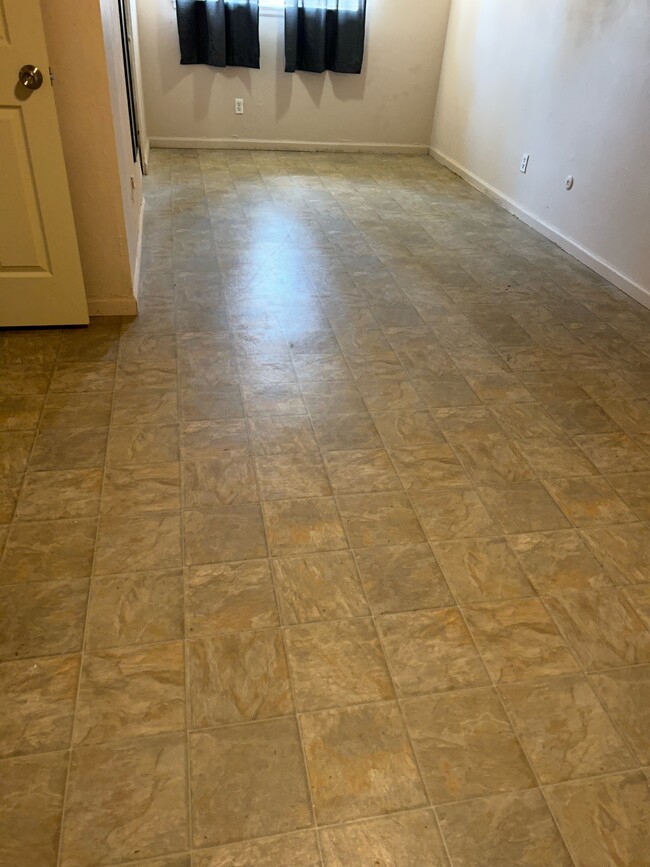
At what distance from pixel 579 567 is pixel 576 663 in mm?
313

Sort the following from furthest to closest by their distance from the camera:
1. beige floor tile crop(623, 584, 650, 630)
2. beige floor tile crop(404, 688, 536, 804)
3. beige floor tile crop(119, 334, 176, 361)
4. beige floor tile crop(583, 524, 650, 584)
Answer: beige floor tile crop(119, 334, 176, 361)
beige floor tile crop(583, 524, 650, 584)
beige floor tile crop(623, 584, 650, 630)
beige floor tile crop(404, 688, 536, 804)

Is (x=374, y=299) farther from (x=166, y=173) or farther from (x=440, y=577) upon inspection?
(x=166, y=173)

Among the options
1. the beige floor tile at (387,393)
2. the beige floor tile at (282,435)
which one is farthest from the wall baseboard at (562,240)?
the beige floor tile at (282,435)

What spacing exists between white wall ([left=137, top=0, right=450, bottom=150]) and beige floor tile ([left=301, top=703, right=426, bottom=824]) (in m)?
5.34

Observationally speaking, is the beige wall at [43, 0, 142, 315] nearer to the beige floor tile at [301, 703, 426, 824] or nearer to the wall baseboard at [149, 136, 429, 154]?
the beige floor tile at [301, 703, 426, 824]

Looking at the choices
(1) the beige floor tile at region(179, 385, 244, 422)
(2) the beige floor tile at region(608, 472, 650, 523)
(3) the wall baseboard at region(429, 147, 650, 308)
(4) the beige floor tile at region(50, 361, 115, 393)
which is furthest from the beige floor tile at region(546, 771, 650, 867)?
(3) the wall baseboard at region(429, 147, 650, 308)

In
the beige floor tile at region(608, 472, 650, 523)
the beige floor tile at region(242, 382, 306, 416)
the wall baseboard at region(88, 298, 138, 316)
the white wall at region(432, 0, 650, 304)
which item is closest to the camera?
the beige floor tile at region(608, 472, 650, 523)

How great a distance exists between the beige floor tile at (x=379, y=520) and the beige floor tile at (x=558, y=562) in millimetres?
282

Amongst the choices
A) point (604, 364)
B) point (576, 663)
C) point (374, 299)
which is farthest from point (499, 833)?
point (374, 299)

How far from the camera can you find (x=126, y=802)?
1133 mm

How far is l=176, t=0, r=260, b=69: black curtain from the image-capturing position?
4.89 meters

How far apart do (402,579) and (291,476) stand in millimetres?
498

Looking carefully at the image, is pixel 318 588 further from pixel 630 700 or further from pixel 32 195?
pixel 32 195

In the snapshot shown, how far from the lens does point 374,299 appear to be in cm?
307
